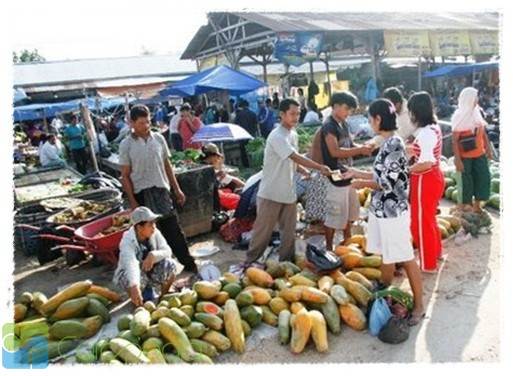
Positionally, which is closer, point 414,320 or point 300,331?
point 300,331

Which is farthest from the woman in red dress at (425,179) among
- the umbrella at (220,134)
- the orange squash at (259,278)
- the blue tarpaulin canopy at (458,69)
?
the blue tarpaulin canopy at (458,69)

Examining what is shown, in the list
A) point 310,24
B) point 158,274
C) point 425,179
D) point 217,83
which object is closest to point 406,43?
point 310,24

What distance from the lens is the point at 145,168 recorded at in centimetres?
462

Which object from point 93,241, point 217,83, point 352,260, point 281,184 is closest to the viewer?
point 352,260

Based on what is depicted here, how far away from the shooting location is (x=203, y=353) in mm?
3359

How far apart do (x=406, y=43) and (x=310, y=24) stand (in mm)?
3501

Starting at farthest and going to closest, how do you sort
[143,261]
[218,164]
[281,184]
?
[218,164] < [281,184] < [143,261]

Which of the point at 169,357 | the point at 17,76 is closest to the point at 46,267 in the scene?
the point at 169,357

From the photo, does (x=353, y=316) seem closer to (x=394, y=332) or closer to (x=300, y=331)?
(x=394, y=332)

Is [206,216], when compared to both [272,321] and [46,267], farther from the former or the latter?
[272,321]

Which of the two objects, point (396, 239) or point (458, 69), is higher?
point (458, 69)

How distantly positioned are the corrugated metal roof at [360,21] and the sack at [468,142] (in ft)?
23.6

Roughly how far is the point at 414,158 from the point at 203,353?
2639 millimetres

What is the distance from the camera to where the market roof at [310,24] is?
1254 centimetres
